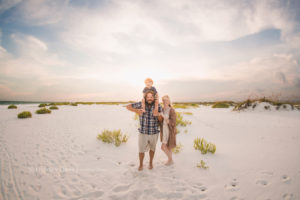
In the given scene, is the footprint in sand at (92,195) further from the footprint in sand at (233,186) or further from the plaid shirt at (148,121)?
the footprint in sand at (233,186)

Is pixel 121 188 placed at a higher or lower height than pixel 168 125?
lower

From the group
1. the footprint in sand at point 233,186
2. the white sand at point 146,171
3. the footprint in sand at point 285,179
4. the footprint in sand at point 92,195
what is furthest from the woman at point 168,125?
the footprint in sand at point 285,179

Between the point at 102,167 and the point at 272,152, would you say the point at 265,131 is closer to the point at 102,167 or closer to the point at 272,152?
the point at 272,152

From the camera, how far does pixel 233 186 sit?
281 cm

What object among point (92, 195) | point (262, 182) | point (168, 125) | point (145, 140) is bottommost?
point (92, 195)

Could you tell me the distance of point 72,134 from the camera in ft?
21.9

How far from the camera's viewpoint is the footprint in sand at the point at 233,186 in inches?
107

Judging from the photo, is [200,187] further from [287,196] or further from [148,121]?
[148,121]

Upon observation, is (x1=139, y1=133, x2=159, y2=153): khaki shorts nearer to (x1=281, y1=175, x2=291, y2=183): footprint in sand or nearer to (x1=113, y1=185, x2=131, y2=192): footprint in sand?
(x1=113, y1=185, x2=131, y2=192): footprint in sand

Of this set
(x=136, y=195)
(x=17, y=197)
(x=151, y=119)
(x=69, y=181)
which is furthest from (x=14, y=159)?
(x=151, y=119)

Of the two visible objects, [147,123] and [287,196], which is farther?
[147,123]

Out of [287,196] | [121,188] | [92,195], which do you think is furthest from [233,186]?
[92,195]

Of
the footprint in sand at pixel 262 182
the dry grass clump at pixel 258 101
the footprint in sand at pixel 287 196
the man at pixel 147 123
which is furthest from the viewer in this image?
the dry grass clump at pixel 258 101

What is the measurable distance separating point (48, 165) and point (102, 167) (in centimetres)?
154
